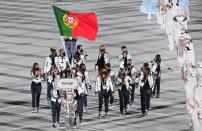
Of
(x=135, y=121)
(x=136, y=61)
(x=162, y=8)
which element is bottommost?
(x=135, y=121)

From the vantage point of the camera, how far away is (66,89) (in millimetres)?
21047

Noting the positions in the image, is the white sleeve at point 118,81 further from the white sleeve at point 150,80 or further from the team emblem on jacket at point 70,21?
the team emblem on jacket at point 70,21

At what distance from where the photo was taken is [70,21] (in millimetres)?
22734

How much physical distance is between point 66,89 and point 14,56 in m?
12.8

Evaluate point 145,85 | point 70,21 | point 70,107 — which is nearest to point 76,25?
point 70,21

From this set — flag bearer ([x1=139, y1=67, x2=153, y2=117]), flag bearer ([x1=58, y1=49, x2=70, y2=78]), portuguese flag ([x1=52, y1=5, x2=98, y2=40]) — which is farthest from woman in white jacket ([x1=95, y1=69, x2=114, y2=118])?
flag bearer ([x1=58, y1=49, x2=70, y2=78])

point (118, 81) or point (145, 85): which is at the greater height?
point (118, 81)

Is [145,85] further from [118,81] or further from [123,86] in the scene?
[118,81]

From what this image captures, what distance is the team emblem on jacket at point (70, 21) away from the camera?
2272 cm

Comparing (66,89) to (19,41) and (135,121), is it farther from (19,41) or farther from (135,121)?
(19,41)

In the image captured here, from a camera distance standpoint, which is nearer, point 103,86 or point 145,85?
point 103,86

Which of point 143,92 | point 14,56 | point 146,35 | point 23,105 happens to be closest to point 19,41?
point 14,56

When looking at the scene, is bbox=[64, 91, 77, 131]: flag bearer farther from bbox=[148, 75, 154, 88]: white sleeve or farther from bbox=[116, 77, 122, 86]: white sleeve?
A: bbox=[148, 75, 154, 88]: white sleeve

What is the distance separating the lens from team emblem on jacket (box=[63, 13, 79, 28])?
22.7 m
